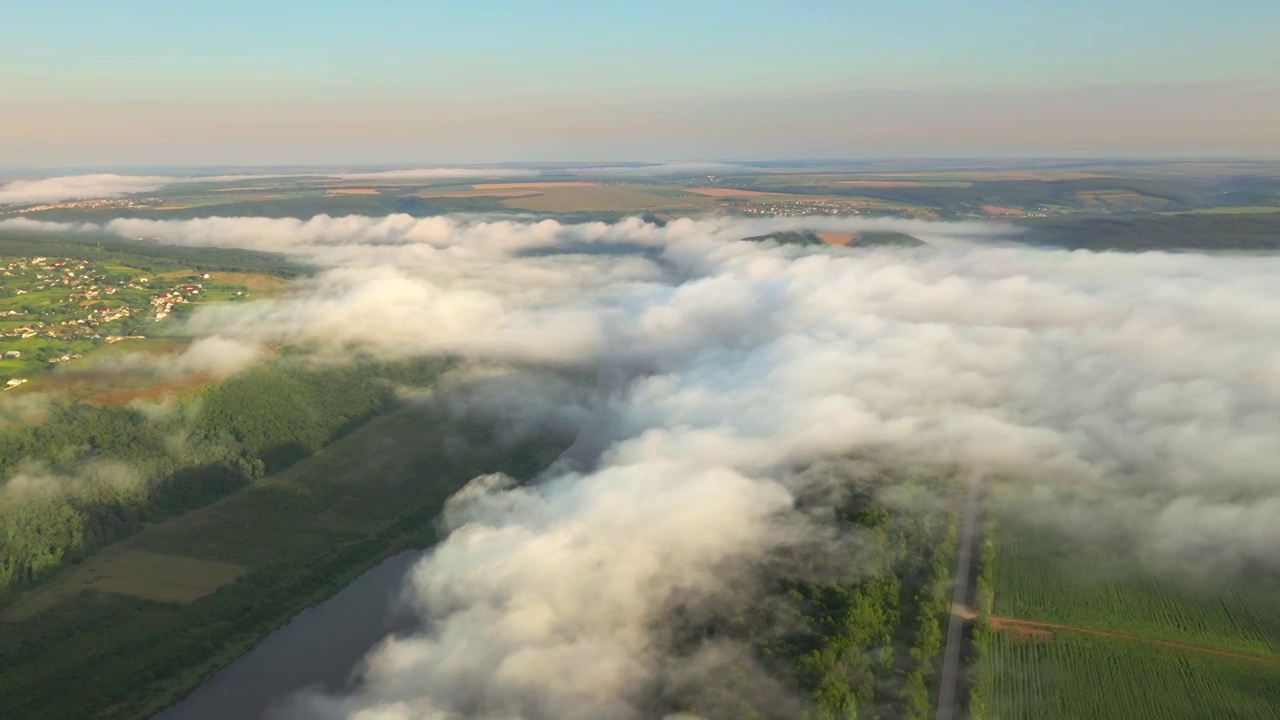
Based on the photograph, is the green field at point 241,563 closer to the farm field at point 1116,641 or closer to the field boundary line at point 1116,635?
the field boundary line at point 1116,635

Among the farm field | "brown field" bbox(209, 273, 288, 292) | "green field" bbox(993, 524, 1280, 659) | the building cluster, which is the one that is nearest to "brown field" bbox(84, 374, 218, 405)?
the building cluster

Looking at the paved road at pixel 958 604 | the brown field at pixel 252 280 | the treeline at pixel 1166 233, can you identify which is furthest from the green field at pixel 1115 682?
the treeline at pixel 1166 233

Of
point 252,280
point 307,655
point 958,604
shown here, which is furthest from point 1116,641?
point 252,280

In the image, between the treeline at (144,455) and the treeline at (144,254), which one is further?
the treeline at (144,254)

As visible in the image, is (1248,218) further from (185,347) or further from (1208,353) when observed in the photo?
(185,347)

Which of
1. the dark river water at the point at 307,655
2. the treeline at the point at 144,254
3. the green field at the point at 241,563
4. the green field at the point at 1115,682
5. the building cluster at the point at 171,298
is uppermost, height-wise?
the treeline at the point at 144,254

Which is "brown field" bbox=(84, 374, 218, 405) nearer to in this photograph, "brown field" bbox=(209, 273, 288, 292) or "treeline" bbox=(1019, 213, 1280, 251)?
"brown field" bbox=(209, 273, 288, 292)
